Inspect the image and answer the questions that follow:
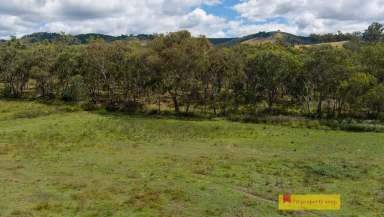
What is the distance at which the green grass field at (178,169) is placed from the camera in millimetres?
19578

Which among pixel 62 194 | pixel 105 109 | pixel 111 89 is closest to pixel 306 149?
pixel 62 194

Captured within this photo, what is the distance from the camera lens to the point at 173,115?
62.3 meters

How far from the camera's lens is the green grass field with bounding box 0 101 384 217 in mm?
19578

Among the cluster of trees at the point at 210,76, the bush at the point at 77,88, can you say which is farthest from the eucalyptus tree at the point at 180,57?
the bush at the point at 77,88

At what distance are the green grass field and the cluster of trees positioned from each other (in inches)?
647

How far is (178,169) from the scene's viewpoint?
27484 mm

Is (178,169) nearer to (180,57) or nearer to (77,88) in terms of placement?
(180,57)

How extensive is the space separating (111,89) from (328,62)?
1659 inches

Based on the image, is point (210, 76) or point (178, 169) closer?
point (178, 169)

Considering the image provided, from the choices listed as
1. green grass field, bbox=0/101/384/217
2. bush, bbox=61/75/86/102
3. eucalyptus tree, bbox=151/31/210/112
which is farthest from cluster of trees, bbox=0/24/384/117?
green grass field, bbox=0/101/384/217

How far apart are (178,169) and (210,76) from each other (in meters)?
44.4

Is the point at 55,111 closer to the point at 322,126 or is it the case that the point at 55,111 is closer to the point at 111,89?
the point at 111,89

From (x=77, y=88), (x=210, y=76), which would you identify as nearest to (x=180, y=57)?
(x=210, y=76)

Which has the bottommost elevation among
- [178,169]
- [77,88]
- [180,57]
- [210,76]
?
[178,169]
